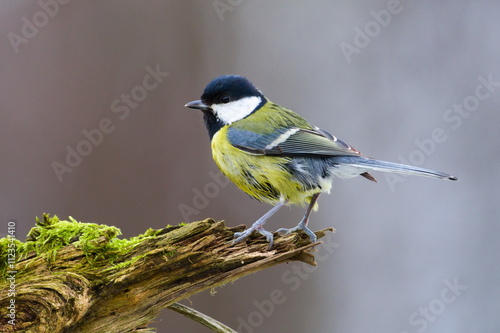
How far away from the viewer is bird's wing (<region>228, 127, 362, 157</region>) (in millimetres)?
2236

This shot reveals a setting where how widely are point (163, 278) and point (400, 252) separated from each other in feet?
8.26

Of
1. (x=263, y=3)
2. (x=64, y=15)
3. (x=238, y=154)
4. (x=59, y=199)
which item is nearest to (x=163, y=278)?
(x=238, y=154)

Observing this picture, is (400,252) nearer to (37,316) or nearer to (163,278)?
(163,278)

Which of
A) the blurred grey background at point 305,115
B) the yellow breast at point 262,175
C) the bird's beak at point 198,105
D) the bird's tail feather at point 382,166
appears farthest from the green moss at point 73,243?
the blurred grey background at point 305,115

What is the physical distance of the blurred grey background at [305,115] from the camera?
3098 millimetres

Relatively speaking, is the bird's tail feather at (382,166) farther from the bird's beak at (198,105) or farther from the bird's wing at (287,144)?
the bird's beak at (198,105)

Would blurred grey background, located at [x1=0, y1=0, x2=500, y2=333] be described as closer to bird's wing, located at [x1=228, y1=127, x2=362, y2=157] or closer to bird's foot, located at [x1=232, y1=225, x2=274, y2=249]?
bird's wing, located at [x1=228, y1=127, x2=362, y2=157]

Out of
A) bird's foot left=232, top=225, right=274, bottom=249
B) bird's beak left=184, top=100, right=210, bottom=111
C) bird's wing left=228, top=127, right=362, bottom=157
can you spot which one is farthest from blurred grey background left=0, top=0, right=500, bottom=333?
bird's foot left=232, top=225, right=274, bottom=249

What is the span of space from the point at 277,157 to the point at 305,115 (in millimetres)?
1825

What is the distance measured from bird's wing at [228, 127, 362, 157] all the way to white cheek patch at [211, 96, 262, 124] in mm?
118

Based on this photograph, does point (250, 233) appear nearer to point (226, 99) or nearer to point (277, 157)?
point (277, 157)

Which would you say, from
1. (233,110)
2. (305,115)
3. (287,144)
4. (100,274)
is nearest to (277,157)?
(287,144)

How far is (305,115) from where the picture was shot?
3984mm

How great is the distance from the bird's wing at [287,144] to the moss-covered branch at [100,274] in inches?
24.2
